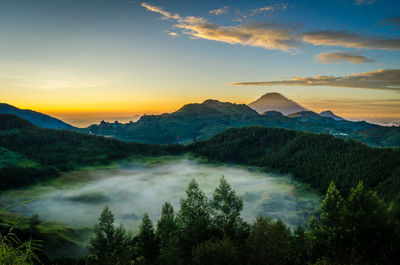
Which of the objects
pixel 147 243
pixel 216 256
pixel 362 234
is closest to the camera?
pixel 216 256

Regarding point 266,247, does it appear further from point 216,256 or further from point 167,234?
point 167,234

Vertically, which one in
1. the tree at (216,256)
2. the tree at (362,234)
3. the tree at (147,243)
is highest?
the tree at (362,234)

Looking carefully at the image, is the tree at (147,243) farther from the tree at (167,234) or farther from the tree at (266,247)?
the tree at (266,247)

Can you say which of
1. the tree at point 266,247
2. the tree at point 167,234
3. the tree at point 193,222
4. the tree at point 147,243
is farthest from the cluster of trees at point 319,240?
the tree at point 147,243

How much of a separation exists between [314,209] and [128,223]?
142030 millimetres

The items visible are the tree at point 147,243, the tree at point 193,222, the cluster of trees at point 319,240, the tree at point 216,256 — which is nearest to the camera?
the tree at point 216,256

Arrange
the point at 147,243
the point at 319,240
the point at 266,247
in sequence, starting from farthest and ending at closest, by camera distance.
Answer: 1. the point at 147,243
2. the point at 319,240
3. the point at 266,247

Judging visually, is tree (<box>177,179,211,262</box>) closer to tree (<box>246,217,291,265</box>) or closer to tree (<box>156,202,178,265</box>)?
tree (<box>156,202,178,265</box>)

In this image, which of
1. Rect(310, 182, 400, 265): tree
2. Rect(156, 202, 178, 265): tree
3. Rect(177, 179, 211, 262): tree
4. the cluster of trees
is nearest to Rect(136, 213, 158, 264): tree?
Rect(156, 202, 178, 265): tree

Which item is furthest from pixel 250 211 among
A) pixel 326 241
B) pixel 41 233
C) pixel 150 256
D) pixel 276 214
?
pixel 326 241

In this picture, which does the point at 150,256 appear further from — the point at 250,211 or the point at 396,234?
the point at 250,211

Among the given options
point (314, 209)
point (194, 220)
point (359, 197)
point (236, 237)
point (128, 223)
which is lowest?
point (128, 223)

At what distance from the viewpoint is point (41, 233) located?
417 ft

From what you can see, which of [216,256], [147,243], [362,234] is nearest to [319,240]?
[362,234]
